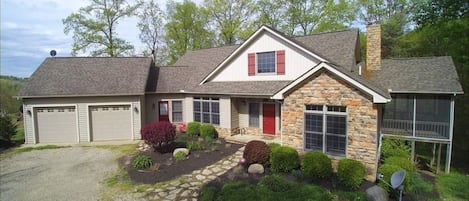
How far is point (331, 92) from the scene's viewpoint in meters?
9.09

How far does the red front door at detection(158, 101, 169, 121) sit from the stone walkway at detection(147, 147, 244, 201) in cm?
816

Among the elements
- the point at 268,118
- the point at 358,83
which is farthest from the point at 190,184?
the point at 268,118

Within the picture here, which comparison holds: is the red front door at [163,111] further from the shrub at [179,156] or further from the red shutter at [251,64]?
the shrub at [179,156]

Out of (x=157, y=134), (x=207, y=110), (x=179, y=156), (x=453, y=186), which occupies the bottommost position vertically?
(x=453, y=186)

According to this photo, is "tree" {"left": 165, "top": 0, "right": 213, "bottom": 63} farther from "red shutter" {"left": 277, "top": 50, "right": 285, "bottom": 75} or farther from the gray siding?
"red shutter" {"left": 277, "top": 50, "right": 285, "bottom": 75}

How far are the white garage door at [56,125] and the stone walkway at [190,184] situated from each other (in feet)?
32.9

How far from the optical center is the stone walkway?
25.0ft

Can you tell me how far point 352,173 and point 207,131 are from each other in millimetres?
8158

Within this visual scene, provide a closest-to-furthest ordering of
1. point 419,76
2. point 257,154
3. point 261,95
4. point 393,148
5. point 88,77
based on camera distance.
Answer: point 257,154, point 393,148, point 261,95, point 419,76, point 88,77

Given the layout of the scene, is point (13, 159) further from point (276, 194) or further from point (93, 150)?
point (276, 194)

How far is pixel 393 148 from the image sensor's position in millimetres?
11102

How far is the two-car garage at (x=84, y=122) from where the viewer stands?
589 inches

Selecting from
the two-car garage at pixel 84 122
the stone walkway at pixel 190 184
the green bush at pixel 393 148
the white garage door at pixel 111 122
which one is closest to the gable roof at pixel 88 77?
the two-car garage at pixel 84 122

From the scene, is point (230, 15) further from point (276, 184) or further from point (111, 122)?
point (276, 184)
